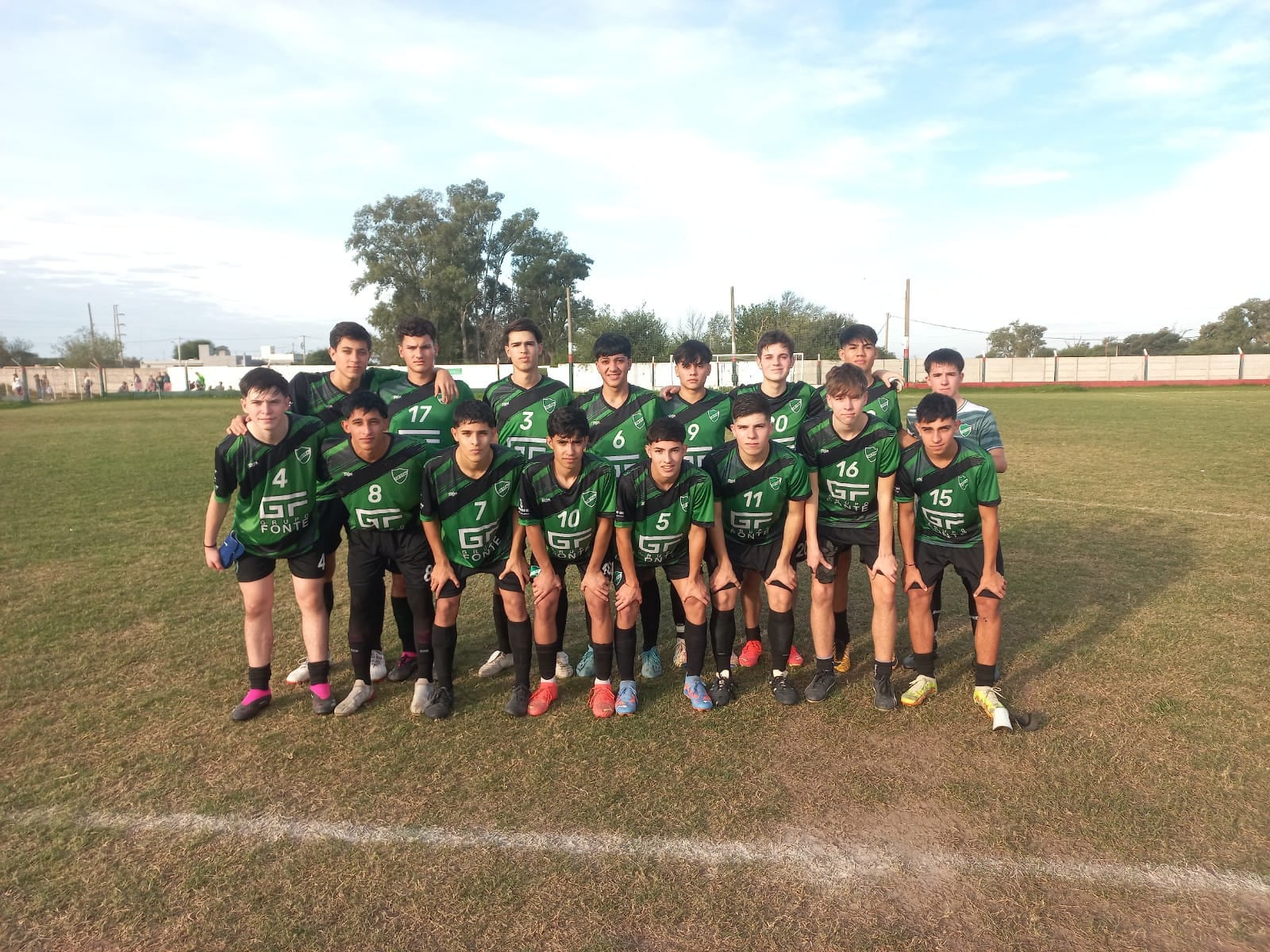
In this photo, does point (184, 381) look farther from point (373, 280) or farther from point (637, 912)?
point (637, 912)

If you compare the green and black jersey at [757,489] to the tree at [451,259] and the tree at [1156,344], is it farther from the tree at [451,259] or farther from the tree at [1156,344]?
the tree at [1156,344]

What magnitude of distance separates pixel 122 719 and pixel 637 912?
306 cm

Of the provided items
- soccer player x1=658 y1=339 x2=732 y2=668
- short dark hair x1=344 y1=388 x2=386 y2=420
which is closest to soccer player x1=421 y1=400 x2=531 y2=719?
short dark hair x1=344 y1=388 x2=386 y2=420

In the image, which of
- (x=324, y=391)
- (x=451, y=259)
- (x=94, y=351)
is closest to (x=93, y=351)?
(x=94, y=351)

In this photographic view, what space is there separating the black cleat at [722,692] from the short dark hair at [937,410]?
1783 mm

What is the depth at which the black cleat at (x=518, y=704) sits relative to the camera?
4.02 m

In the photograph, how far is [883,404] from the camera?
190 inches

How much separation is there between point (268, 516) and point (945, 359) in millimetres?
3987

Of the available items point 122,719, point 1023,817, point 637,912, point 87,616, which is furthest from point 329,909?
point 87,616

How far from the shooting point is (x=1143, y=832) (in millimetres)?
2912

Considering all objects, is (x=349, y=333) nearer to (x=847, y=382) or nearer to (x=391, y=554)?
(x=391, y=554)

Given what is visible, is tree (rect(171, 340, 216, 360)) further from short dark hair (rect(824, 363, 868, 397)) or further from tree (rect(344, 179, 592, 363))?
short dark hair (rect(824, 363, 868, 397))

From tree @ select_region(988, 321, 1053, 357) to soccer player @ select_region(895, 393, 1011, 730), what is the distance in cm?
8154

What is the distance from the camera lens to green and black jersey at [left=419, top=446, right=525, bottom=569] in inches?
158
